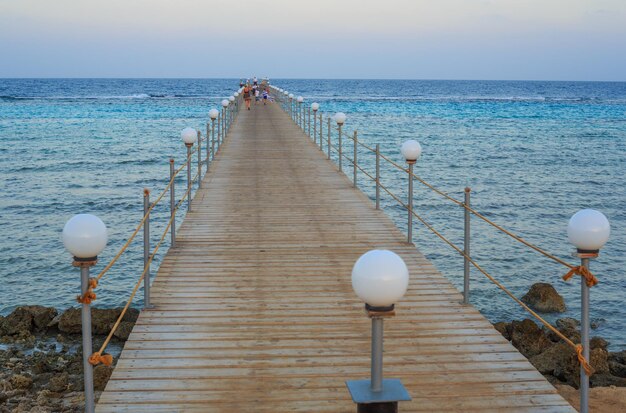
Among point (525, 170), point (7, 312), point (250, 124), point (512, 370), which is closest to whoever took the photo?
point (512, 370)

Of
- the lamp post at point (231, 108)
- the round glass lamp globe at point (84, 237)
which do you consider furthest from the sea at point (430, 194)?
the round glass lamp globe at point (84, 237)

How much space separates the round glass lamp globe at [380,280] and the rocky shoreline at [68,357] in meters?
4.28

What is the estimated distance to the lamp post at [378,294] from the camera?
10.9ft

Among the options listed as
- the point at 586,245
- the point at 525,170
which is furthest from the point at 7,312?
the point at 525,170

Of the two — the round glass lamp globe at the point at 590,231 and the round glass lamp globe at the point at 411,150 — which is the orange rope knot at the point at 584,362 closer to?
the round glass lamp globe at the point at 590,231

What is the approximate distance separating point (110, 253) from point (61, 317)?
15.4ft

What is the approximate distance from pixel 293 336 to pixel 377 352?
158 cm

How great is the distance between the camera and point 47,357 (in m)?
8.16

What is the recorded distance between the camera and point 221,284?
20.9 feet

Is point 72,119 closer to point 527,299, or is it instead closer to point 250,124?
point 250,124

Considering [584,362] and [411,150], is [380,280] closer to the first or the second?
[584,362]

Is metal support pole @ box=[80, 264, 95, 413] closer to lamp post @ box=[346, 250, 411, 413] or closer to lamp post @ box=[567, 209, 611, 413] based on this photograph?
lamp post @ box=[346, 250, 411, 413]

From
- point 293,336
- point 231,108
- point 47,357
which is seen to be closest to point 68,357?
point 47,357

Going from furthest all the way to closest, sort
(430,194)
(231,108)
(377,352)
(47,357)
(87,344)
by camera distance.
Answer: (231,108)
(430,194)
(47,357)
(87,344)
(377,352)
